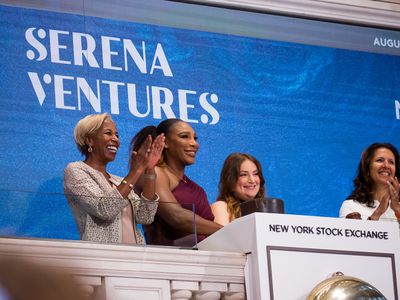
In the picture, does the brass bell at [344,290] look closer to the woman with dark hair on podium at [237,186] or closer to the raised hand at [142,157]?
the raised hand at [142,157]

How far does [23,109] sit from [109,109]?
0.53 meters

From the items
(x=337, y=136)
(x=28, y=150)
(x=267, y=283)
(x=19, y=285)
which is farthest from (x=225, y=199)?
(x=19, y=285)

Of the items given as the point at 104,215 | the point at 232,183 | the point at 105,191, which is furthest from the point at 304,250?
the point at 232,183

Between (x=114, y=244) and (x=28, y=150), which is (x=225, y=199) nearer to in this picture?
(x=28, y=150)

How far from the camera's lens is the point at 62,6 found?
5.20 metres

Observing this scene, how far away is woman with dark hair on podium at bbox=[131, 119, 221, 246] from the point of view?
8.31 ft

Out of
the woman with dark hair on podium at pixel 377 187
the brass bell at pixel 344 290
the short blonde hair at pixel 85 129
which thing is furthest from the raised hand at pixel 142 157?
the brass bell at pixel 344 290

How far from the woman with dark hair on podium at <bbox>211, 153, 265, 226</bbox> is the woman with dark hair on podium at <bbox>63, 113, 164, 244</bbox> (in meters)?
0.35

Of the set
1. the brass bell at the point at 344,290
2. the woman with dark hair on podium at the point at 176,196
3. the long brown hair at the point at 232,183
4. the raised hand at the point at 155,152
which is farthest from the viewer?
the long brown hair at the point at 232,183

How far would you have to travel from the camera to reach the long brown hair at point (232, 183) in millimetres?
4039

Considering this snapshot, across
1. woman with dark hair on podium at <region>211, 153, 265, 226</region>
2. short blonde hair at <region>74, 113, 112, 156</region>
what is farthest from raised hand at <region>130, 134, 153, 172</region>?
woman with dark hair on podium at <region>211, 153, 265, 226</region>

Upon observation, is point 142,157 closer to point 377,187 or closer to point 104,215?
point 377,187

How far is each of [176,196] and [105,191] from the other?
4.08 feet

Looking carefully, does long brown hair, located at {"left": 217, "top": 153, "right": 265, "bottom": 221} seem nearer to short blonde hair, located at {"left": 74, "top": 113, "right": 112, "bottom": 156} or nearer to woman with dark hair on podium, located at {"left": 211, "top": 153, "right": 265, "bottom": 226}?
woman with dark hair on podium, located at {"left": 211, "top": 153, "right": 265, "bottom": 226}
